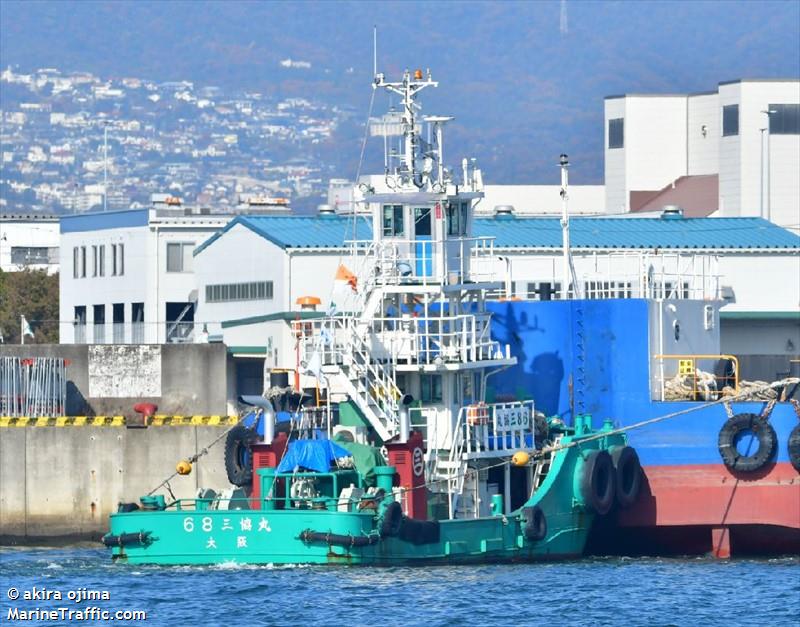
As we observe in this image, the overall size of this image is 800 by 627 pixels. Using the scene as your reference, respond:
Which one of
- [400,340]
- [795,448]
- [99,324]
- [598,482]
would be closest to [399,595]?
[400,340]

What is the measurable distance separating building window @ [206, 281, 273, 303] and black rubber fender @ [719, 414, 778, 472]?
779 inches

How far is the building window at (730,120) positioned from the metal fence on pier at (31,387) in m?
33.2

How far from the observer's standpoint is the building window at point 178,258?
64875 millimetres

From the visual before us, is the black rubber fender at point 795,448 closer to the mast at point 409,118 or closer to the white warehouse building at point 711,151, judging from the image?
the mast at point 409,118

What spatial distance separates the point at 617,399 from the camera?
135 feet

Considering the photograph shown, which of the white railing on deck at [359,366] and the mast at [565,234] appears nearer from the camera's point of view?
the white railing on deck at [359,366]

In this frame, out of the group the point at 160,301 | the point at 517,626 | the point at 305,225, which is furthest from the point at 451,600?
the point at 160,301

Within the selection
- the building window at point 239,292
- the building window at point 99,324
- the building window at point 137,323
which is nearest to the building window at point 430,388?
the building window at point 239,292

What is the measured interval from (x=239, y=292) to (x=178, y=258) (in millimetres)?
6605

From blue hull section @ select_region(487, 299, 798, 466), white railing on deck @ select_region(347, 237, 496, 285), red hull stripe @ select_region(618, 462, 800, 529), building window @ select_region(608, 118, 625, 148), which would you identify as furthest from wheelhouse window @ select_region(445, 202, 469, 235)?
building window @ select_region(608, 118, 625, 148)

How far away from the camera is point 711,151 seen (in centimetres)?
7856

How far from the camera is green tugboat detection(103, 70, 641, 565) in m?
35.2

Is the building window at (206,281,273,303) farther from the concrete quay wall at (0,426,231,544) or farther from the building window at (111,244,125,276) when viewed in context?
the concrete quay wall at (0,426,231,544)

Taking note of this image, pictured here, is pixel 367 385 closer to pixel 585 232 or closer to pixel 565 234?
pixel 565 234
